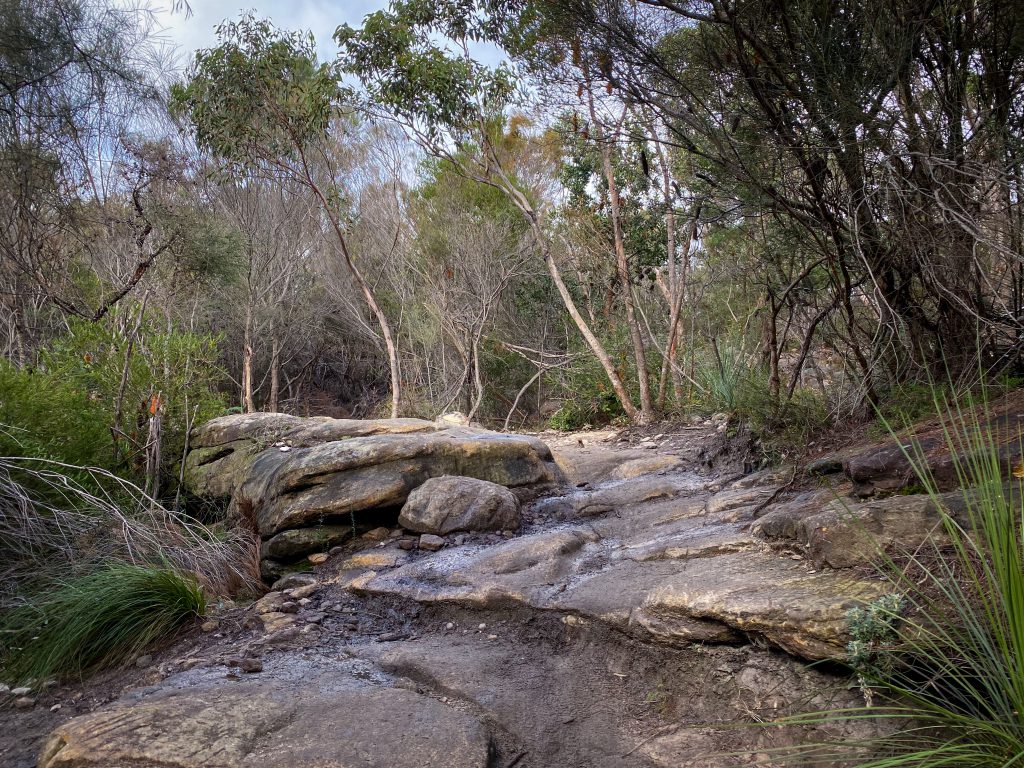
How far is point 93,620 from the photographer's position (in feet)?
10.8

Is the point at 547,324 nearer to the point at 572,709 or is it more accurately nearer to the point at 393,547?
the point at 393,547

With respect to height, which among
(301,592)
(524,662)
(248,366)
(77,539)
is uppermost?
(248,366)

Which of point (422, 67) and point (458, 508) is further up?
point (422, 67)

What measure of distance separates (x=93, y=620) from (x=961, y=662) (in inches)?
138

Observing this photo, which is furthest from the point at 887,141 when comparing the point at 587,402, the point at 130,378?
the point at 587,402

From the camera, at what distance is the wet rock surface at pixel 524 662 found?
229 centimetres

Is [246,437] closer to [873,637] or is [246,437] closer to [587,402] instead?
[587,402]

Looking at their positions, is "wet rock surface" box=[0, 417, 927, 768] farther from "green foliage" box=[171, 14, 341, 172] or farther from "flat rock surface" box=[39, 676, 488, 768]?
"green foliage" box=[171, 14, 341, 172]

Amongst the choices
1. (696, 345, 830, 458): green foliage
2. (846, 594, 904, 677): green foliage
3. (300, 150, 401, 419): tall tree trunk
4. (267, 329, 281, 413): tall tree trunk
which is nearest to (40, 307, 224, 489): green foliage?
(300, 150, 401, 419): tall tree trunk

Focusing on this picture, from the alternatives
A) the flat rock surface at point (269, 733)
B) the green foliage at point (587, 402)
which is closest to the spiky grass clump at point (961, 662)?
the flat rock surface at point (269, 733)

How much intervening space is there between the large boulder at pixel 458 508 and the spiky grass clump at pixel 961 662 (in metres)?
2.83

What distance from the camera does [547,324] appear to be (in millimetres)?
15547

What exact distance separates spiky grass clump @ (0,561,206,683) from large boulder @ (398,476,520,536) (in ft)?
5.11

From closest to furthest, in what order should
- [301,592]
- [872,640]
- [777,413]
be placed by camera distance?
[872,640]
[301,592]
[777,413]
